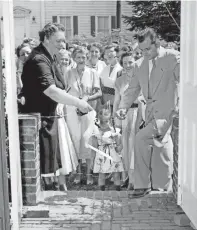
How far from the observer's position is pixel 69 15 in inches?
150

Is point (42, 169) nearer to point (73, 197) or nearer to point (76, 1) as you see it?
point (73, 197)

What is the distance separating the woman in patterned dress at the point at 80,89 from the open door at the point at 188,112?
782 mm

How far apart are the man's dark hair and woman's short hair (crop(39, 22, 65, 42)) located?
2.21 ft

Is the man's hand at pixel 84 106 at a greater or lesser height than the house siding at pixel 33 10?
lesser

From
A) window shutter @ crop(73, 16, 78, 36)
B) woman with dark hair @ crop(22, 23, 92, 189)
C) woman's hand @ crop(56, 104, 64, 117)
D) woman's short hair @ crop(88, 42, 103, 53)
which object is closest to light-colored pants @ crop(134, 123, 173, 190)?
woman with dark hair @ crop(22, 23, 92, 189)

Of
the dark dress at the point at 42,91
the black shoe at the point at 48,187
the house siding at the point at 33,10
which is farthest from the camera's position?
the black shoe at the point at 48,187

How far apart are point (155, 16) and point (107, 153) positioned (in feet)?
4.32

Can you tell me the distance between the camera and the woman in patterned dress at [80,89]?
3898 millimetres

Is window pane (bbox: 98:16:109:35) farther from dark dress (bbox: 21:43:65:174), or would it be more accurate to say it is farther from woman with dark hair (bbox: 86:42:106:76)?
dark dress (bbox: 21:43:65:174)

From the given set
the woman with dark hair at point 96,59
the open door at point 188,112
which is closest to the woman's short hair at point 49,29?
the woman with dark hair at point 96,59

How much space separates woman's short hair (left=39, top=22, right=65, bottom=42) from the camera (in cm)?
381

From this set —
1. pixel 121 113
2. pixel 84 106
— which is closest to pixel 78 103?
pixel 84 106

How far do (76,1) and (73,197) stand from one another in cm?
184

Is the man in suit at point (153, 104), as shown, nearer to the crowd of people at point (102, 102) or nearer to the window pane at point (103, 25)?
the crowd of people at point (102, 102)
